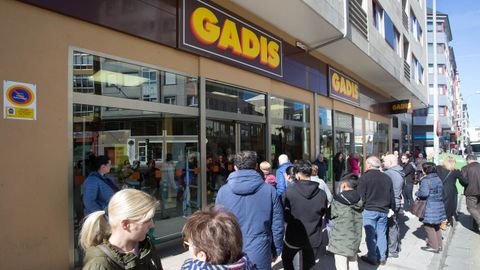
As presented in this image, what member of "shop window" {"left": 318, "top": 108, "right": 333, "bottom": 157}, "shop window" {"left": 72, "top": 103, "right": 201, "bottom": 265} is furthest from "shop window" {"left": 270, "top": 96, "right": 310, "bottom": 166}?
"shop window" {"left": 72, "top": 103, "right": 201, "bottom": 265}

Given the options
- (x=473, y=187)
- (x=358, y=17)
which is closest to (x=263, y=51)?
(x=358, y=17)

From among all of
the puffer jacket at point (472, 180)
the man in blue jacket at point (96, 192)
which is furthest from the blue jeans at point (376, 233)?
the man in blue jacket at point (96, 192)

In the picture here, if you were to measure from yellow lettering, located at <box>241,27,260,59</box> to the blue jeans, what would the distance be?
13.6 feet

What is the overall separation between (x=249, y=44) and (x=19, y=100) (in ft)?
17.0

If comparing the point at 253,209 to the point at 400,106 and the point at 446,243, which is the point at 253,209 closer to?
the point at 446,243

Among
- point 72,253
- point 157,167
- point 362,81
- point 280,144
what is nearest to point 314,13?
point 280,144

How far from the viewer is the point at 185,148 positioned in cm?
693

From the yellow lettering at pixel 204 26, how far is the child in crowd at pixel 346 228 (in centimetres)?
377

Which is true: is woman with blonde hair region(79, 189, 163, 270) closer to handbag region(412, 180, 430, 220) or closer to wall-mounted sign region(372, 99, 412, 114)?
handbag region(412, 180, 430, 220)

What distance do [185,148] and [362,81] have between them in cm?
1215

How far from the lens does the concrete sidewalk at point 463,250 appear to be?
6.18 metres

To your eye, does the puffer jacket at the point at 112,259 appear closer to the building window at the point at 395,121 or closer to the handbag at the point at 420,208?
the handbag at the point at 420,208

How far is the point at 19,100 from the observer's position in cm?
406

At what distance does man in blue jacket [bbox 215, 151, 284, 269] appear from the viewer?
3.46m
